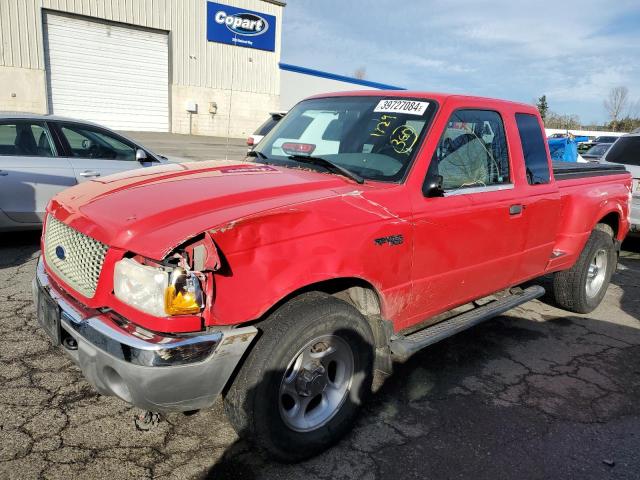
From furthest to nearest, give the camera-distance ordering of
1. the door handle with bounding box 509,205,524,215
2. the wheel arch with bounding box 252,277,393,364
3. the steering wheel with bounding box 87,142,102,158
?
the steering wheel with bounding box 87,142,102,158
the door handle with bounding box 509,205,524,215
the wheel arch with bounding box 252,277,393,364

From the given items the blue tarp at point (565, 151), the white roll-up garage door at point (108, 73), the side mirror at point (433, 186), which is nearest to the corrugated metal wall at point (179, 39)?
the white roll-up garage door at point (108, 73)

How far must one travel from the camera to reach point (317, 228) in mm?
2449

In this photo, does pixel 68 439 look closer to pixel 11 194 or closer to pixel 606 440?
pixel 606 440

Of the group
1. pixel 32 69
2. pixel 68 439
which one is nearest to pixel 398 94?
pixel 68 439

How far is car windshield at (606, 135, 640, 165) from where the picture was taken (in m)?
8.00

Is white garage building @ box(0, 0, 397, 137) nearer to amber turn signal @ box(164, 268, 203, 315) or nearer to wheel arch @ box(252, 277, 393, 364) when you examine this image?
wheel arch @ box(252, 277, 393, 364)

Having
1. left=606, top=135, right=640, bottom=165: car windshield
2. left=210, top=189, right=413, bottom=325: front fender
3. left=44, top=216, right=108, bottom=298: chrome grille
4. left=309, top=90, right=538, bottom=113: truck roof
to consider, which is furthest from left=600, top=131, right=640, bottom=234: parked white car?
left=44, top=216, right=108, bottom=298: chrome grille

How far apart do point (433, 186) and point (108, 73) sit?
902 inches

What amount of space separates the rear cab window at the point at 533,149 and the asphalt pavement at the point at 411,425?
4.78 feet

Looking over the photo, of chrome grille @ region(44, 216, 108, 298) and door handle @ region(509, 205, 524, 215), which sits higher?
door handle @ region(509, 205, 524, 215)

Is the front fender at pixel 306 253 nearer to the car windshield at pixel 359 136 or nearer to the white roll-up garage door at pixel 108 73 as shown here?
the car windshield at pixel 359 136

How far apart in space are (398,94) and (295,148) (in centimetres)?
83

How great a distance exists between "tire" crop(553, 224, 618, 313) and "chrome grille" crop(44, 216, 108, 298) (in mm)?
4318

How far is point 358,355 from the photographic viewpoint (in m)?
2.78
